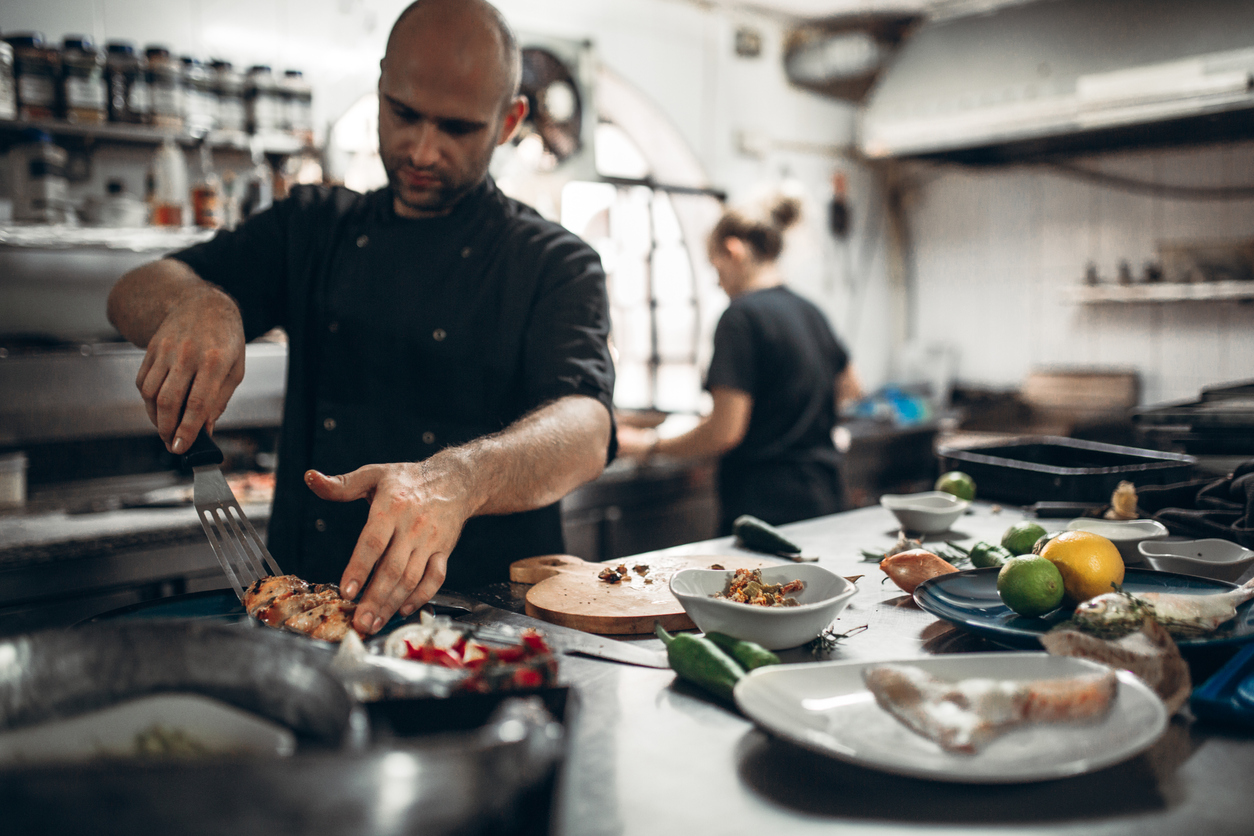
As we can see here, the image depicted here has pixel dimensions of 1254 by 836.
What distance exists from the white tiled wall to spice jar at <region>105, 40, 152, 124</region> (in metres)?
4.64

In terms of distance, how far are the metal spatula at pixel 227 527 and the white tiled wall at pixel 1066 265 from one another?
5112mm

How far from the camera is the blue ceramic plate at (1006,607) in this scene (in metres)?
1.00

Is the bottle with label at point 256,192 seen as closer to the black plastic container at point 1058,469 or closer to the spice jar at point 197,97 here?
the spice jar at point 197,97

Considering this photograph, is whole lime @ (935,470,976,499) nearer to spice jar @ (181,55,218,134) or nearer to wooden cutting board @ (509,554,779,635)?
wooden cutting board @ (509,554,779,635)

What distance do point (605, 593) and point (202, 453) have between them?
0.59 m

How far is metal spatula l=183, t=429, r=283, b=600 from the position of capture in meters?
1.14

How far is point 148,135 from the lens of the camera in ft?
9.42

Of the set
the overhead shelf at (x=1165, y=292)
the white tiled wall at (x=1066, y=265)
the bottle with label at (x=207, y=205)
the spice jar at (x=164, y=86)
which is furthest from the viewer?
the white tiled wall at (x=1066, y=265)

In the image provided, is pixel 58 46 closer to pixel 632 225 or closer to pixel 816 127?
pixel 632 225

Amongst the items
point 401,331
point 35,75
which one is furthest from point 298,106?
point 401,331

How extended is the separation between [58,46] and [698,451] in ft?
8.09

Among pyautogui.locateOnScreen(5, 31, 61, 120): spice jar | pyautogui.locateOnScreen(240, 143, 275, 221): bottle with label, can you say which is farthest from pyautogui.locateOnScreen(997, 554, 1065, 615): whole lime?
pyautogui.locateOnScreen(5, 31, 61, 120): spice jar

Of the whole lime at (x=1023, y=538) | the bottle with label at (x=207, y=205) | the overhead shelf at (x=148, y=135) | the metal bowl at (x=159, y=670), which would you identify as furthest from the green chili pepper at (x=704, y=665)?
the overhead shelf at (x=148, y=135)

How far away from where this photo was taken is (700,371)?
525 centimetres
